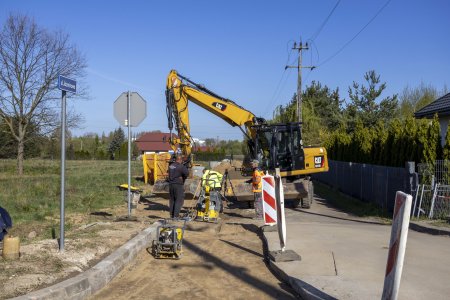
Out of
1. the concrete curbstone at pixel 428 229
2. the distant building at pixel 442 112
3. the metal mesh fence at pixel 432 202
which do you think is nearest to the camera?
the concrete curbstone at pixel 428 229

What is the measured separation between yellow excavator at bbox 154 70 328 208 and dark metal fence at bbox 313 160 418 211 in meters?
1.98

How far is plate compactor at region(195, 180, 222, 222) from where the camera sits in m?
12.7

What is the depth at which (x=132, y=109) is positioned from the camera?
1192cm

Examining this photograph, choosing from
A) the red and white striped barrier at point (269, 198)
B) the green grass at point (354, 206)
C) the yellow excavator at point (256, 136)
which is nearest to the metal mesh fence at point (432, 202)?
the green grass at point (354, 206)

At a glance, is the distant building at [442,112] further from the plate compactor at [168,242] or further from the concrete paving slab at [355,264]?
the plate compactor at [168,242]

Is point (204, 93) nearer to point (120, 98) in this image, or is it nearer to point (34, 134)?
point (120, 98)

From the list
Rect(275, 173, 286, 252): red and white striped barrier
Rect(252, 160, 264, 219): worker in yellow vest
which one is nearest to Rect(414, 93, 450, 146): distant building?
Rect(252, 160, 264, 219): worker in yellow vest

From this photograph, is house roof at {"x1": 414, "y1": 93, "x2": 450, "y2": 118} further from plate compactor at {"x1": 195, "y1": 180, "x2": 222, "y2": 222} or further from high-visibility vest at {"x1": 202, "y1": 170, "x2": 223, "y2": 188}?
plate compactor at {"x1": 195, "y1": 180, "x2": 222, "y2": 222}

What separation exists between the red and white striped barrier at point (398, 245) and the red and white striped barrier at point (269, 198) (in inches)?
178

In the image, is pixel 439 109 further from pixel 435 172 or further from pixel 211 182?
pixel 211 182

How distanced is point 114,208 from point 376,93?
3446 cm

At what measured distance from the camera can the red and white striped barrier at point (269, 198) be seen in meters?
9.28

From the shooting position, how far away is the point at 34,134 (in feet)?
119

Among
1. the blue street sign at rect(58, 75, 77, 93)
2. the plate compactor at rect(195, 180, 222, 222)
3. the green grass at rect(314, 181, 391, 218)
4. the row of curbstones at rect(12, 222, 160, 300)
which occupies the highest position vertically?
the blue street sign at rect(58, 75, 77, 93)
